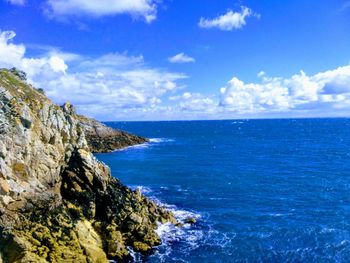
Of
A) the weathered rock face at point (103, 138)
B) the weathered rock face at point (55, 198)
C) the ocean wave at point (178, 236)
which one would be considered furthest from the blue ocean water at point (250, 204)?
the weathered rock face at point (103, 138)

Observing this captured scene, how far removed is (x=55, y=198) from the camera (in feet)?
152

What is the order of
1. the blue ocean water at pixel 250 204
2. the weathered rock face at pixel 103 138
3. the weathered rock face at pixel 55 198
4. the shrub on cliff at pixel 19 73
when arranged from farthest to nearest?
the weathered rock face at pixel 103 138 → the shrub on cliff at pixel 19 73 → the blue ocean water at pixel 250 204 → the weathered rock face at pixel 55 198

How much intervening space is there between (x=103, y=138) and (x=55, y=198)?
338 feet

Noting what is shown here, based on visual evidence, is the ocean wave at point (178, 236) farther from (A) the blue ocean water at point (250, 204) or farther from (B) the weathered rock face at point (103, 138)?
(B) the weathered rock face at point (103, 138)

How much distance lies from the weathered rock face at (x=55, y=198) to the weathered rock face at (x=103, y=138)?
73796 mm

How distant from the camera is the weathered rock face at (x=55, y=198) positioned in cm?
3884

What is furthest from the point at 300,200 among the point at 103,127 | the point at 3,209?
the point at 103,127

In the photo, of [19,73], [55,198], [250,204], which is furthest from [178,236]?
[19,73]

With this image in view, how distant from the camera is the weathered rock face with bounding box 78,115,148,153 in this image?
444 feet

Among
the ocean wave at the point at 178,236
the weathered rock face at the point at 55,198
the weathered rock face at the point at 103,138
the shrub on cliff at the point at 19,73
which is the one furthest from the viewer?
the weathered rock face at the point at 103,138

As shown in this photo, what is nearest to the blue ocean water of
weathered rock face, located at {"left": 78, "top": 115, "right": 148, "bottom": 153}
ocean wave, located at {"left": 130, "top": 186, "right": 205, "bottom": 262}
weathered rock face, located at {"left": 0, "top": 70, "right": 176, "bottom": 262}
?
ocean wave, located at {"left": 130, "top": 186, "right": 205, "bottom": 262}

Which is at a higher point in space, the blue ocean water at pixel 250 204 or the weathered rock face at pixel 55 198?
the weathered rock face at pixel 55 198

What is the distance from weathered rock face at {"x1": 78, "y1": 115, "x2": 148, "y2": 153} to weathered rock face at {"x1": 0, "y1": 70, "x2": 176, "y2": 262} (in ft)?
242

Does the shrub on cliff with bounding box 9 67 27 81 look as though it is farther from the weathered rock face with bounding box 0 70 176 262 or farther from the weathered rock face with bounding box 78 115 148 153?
the weathered rock face with bounding box 78 115 148 153
